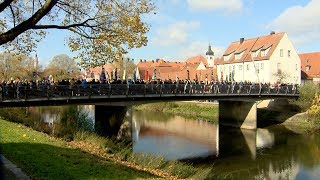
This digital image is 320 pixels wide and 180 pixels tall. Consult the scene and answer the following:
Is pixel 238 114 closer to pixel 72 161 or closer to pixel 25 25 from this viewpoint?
pixel 72 161

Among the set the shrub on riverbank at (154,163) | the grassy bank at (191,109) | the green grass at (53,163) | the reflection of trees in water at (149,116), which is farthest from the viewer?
the grassy bank at (191,109)

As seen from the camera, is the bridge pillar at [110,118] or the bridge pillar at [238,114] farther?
the bridge pillar at [238,114]

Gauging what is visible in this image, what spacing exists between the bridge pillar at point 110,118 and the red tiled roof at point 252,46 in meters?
37.7

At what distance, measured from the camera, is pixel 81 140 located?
23.5m

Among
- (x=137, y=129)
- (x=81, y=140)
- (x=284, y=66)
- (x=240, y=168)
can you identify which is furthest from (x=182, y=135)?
(x=284, y=66)

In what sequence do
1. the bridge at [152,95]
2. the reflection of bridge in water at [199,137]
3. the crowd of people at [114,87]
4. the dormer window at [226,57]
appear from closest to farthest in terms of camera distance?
1. the crowd of people at [114,87]
2. the bridge at [152,95]
3. the reflection of bridge in water at [199,137]
4. the dormer window at [226,57]

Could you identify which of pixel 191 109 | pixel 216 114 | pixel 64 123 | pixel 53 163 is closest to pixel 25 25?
pixel 53 163

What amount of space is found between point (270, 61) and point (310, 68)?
12.8 metres

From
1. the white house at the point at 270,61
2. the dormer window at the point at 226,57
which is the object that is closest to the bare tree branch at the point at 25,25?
the white house at the point at 270,61

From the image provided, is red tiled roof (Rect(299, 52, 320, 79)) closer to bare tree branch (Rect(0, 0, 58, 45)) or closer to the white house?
the white house

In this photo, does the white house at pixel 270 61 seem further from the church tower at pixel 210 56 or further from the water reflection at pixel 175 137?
the church tower at pixel 210 56

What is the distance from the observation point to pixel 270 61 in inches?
2544

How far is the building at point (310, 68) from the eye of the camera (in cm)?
7044

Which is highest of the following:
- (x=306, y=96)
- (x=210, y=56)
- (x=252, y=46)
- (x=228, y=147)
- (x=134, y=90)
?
(x=210, y=56)
